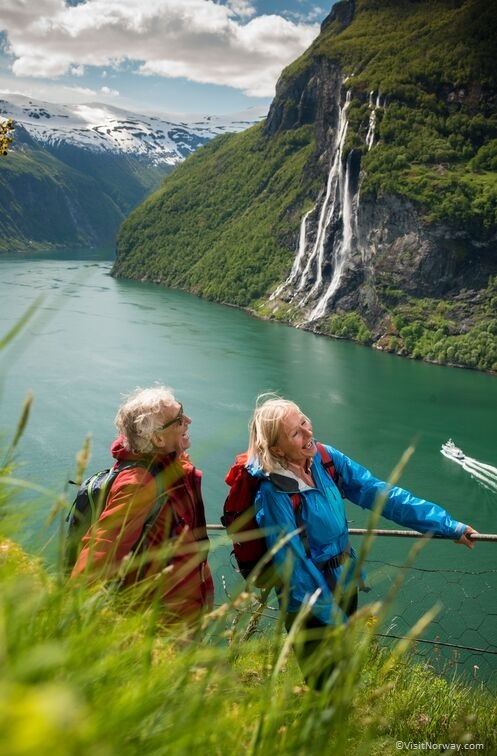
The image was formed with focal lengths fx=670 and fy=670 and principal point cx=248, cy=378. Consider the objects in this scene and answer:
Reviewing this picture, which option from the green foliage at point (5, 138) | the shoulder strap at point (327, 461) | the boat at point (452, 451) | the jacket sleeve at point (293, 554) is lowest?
the boat at point (452, 451)

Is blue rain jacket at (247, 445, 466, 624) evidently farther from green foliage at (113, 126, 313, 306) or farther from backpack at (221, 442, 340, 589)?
green foliage at (113, 126, 313, 306)

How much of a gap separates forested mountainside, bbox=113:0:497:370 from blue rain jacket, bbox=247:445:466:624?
5627 centimetres

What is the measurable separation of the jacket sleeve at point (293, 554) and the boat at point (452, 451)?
1203 inches

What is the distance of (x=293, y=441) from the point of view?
2938 millimetres

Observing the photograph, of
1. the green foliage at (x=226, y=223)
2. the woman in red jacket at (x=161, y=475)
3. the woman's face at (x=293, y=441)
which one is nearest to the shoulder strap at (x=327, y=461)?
the woman's face at (x=293, y=441)

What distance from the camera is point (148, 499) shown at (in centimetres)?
198

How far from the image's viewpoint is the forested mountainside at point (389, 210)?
69.6 metres

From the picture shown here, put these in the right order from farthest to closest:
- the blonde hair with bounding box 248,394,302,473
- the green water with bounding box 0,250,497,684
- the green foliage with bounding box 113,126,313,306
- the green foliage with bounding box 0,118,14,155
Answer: the green foliage with bounding box 113,126,313,306
the green water with bounding box 0,250,497,684
the green foliage with bounding box 0,118,14,155
the blonde hair with bounding box 248,394,302,473

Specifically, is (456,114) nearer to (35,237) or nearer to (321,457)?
(321,457)

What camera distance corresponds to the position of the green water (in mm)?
21141

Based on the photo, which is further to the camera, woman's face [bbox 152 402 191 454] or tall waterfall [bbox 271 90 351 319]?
tall waterfall [bbox 271 90 351 319]

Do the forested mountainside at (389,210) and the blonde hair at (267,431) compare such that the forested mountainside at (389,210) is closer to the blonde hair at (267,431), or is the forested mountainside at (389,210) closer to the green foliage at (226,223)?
the green foliage at (226,223)

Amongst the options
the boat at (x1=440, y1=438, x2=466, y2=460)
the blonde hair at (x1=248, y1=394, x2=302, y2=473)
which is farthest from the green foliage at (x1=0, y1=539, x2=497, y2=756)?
the boat at (x1=440, y1=438, x2=466, y2=460)

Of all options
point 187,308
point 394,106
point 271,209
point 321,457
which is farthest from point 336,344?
point 321,457
